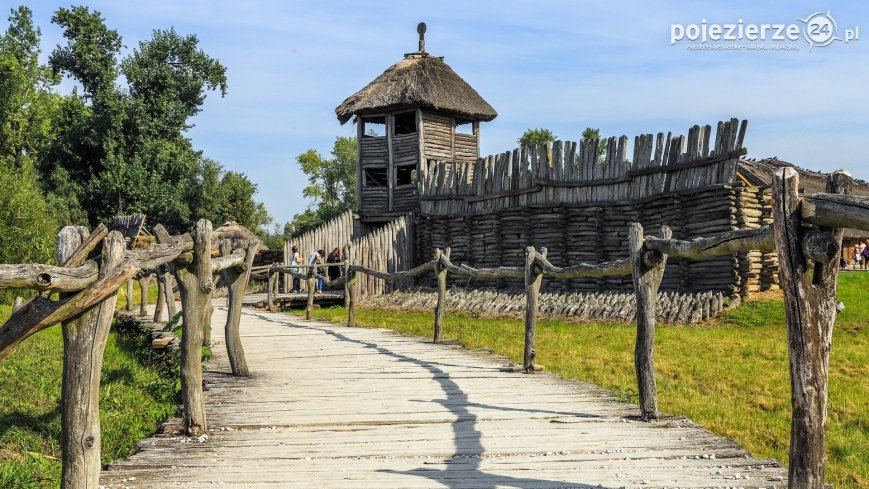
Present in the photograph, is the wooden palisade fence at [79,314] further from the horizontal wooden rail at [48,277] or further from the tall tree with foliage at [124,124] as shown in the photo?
the tall tree with foliage at [124,124]

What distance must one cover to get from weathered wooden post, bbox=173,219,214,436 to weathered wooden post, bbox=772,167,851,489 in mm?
3801

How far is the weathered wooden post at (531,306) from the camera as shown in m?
8.06

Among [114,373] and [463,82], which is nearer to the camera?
[114,373]

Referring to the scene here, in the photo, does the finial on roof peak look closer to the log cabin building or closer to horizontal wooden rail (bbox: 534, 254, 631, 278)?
the log cabin building

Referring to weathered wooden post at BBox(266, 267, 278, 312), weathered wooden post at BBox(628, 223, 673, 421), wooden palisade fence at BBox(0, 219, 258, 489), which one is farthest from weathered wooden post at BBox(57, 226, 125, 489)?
weathered wooden post at BBox(266, 267, 278, 312)

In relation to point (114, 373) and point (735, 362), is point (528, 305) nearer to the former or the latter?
point (735, 362)

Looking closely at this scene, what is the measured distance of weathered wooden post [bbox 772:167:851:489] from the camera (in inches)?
130

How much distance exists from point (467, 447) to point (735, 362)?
6.78m

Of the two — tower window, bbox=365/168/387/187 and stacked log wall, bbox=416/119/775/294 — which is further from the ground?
tower window, bbox=365/168/387/187

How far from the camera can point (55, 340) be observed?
14.0 meters

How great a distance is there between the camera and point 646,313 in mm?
5605

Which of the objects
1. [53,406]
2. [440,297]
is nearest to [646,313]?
[440,297]

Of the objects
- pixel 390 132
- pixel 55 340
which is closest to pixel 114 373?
pixel 55 340

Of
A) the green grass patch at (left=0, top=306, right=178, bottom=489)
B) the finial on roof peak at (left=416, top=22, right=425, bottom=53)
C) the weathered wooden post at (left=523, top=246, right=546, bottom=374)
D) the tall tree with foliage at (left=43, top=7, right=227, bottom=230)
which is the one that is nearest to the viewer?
the green grass patch at (left=0, top=306, right=178, bottom=489)
